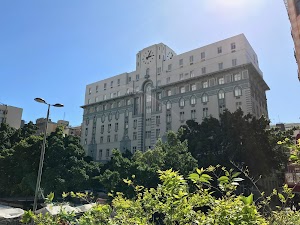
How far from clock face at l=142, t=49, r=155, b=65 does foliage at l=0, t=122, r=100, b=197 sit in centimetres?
2672

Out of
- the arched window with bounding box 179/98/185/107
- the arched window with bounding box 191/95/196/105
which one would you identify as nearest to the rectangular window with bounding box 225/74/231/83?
the arched window with bounding box 191/95/196/105

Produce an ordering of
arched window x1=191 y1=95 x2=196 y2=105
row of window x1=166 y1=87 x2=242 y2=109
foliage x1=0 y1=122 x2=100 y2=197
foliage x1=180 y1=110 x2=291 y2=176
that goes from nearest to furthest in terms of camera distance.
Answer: foliage x1=0 y1=122 x2=100 y2=197, foliage x1=180 y1=110 x2=291 y2=176, row of window x1=166 y1=87 x2=242 y2=109, arched window x1=191 y1=95 x2=196 y2=105

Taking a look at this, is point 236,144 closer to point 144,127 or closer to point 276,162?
point 276,162

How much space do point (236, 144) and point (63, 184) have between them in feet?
60.8

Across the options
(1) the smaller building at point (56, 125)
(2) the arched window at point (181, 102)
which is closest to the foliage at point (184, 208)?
(2) the arched window at point (181, 102)

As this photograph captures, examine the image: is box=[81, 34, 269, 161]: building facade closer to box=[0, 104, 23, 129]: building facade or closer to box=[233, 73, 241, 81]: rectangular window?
box=[233, 73, 241, 81]: rectangular window

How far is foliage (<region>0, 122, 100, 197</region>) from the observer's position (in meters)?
23.1

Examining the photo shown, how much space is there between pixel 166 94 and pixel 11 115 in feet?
140

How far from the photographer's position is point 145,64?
5012 cm

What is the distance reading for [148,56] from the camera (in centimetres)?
4981

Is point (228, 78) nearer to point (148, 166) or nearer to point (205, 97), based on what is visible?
point (205, 97)

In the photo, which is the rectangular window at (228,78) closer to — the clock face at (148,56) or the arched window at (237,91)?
the arched window at (237,91)

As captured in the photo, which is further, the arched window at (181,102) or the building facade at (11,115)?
the building facade at (11,115)

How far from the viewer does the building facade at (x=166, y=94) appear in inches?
1510
